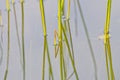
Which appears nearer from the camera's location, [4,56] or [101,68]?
[101,68]

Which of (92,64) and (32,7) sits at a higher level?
(32,7)

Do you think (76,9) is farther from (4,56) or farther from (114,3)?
(4,56)

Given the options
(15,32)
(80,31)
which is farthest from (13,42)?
(80,31)

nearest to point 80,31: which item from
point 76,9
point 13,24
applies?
point 76,9

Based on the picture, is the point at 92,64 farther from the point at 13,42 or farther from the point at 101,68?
the point at 13,42

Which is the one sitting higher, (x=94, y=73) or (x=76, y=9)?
(x=76, y=9)

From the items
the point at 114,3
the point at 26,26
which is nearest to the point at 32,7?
the point at 26,26

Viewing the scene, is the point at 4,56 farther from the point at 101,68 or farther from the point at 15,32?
the point at 101,68

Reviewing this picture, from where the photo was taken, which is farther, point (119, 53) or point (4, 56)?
point (4, 56)
